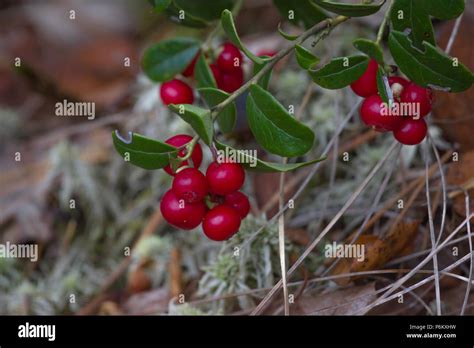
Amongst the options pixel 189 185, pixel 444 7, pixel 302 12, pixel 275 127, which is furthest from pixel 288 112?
pixel 302 12

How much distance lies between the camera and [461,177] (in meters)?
1.73

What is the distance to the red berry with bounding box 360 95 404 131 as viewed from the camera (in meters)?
1.32

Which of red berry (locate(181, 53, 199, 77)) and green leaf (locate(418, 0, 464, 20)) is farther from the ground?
red berry (locate(181, 53, 199, 77))

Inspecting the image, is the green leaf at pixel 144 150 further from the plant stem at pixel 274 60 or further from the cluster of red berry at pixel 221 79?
the cluster of red berry at pixel 221 79

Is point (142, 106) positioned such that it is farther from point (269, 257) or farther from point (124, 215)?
point (269, 257)

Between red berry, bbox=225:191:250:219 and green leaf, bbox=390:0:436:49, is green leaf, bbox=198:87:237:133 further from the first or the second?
green leaf, bbox=390:0:436:49

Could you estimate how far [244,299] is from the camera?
1697mm

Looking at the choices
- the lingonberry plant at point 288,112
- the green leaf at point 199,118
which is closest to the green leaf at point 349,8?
→ the lingonberry plant at point 288,112

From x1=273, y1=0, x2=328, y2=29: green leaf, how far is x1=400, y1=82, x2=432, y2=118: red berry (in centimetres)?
39

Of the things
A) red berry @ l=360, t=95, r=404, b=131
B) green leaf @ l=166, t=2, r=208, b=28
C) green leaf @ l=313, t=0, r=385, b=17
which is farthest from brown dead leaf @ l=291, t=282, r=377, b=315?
green leaf @ l=166, t=2, r=208, b=28

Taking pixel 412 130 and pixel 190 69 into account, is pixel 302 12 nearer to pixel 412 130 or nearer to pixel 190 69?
pixel 190 69

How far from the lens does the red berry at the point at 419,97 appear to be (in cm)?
132
